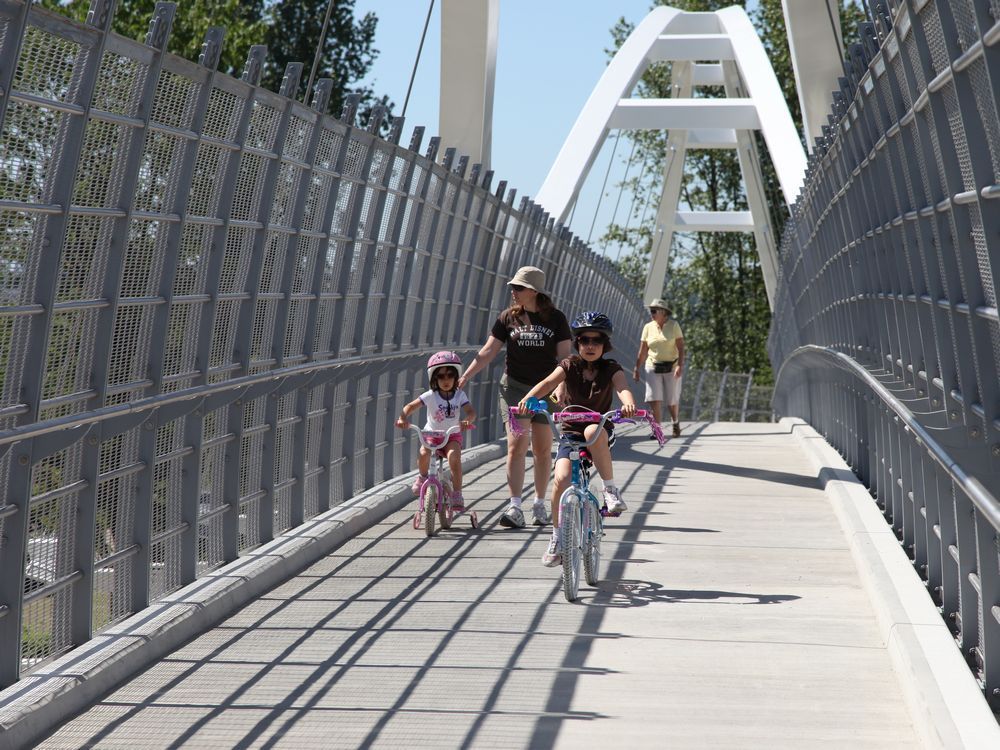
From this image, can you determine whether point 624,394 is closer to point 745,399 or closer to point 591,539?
point 591,539

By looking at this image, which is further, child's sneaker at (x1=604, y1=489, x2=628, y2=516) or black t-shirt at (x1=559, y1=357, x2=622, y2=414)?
child's sneaker at (x1=604, y1=489, x2=628, y2=516)

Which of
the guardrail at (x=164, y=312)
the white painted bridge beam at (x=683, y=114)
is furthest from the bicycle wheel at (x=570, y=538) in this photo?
the white painted bridge beam at (x=683, y=114)

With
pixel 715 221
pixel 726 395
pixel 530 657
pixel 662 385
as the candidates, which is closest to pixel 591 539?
pixel 530 657

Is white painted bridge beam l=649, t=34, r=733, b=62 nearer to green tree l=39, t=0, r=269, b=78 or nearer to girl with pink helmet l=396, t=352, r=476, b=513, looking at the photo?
green tree l=39, t=0, r=269, b=78

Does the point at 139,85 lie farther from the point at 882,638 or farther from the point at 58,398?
the point at 882,638

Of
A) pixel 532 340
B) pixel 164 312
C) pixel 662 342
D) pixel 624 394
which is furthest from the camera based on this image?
pixel 662 342

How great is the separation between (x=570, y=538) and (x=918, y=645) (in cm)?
193

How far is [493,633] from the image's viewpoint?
22.1ft

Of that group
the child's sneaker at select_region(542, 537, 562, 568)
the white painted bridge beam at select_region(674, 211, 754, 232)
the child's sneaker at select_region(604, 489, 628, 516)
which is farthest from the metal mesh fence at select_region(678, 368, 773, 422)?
the child's sneaker at select_region(542, 537, 562, 568)

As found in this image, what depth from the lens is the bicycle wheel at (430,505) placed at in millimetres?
9391

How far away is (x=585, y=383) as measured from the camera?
25.9 ft

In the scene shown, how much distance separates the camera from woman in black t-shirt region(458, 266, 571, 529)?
31.2ft

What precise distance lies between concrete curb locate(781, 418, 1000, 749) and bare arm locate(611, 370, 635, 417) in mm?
1387

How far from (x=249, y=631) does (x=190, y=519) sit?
34.1 inches
